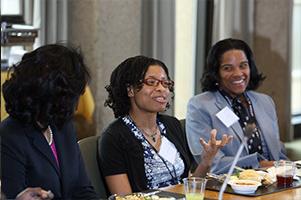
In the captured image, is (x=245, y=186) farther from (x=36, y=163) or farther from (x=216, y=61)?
(x=216, y=61)

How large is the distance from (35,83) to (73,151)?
44 centimetres

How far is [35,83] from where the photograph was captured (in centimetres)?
244

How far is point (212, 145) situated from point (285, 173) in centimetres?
35

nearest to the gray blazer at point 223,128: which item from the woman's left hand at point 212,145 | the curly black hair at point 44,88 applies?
the woman's left hand at point 212,145

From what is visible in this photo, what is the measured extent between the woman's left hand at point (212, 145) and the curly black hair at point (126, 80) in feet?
1.28

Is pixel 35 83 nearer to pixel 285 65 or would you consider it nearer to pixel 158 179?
pixel 158 179

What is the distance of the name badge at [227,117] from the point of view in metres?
3.65

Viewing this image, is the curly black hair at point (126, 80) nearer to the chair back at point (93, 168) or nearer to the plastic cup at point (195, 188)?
the chair back at point (93, 168)

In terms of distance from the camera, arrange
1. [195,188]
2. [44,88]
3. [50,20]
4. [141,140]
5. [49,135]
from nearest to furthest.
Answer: [44,88] → [195,188] → [49,135] → [141,140] → [50,20]

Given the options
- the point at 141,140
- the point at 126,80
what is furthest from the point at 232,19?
the point at 141,140

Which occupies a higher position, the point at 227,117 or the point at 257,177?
the point at 227,117

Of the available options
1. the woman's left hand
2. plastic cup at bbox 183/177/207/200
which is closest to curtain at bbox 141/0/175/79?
the woman's left hand

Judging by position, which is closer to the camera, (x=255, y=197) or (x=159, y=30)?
(x=255, y=197)

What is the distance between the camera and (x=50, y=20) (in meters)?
5.39
